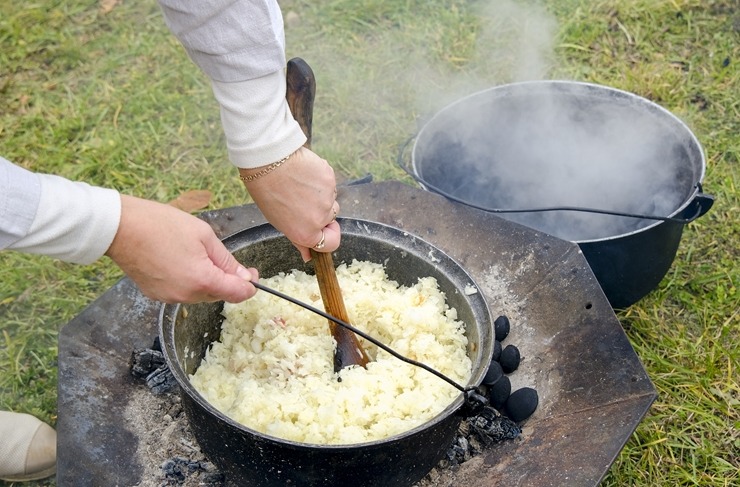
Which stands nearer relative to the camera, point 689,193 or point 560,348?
point 560,348

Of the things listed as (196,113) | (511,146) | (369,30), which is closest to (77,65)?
(196,113)

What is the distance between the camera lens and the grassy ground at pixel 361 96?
3.50m

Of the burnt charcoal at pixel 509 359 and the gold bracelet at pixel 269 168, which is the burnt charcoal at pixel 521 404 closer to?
the burnt charcoal at pixel 509 359

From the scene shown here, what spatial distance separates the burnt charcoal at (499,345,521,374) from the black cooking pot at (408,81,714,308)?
766mm

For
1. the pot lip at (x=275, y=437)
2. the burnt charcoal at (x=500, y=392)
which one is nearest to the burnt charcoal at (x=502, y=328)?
the burnt charcoal at (x=500, y=392)

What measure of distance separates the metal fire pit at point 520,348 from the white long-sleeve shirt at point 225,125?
34.3 inches

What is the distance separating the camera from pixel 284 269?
2.70 m

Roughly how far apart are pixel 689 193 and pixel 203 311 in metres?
2.09

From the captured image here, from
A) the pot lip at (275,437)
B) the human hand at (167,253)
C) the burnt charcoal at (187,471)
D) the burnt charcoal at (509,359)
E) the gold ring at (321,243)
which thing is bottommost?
the burnt charcoal at (187,471)

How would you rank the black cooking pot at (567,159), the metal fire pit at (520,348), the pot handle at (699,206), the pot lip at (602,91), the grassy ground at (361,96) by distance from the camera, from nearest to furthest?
the metal fire pit at (520,348), the pot handle at (699,206), the pot lip at (602,91), the black cooking pot at (567,159), the grassy ground at (361,96)

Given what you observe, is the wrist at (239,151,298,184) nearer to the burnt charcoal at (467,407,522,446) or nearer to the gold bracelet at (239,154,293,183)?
the gold bracelet at (239,154,293,183)

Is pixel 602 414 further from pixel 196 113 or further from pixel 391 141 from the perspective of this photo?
pixel 196 113

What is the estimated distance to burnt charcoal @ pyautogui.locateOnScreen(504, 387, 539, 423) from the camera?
96.0 inches

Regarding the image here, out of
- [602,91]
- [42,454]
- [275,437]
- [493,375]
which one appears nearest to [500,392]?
[493,375]
